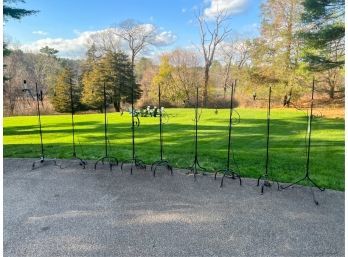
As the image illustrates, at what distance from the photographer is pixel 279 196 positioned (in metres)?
3.13

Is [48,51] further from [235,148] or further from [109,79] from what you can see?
[235,148]

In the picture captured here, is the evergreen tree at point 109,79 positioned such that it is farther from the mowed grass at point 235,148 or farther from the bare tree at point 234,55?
the mowed grass at point 235,148

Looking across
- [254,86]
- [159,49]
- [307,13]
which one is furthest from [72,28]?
[307,13]

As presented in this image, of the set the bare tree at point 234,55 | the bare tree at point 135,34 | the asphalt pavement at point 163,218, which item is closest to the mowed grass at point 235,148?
the asphalt pavement at point 163,218

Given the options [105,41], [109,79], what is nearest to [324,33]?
[109,79]

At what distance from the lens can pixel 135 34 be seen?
2034 centimetres

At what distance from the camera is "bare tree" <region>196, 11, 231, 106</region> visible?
1914 centimetres

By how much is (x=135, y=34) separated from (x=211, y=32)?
5.09 metres

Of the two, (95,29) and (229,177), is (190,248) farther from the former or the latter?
(95,29)

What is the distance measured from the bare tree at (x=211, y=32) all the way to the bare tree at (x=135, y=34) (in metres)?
3.36

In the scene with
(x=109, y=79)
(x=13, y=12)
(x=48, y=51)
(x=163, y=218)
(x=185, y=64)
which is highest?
(x=48, y=51)

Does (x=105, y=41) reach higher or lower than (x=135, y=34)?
lower

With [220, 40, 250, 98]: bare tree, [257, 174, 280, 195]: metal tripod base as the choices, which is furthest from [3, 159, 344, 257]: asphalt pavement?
[220, 40, 250, 98]: bare tree

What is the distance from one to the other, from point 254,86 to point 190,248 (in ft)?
50.0
